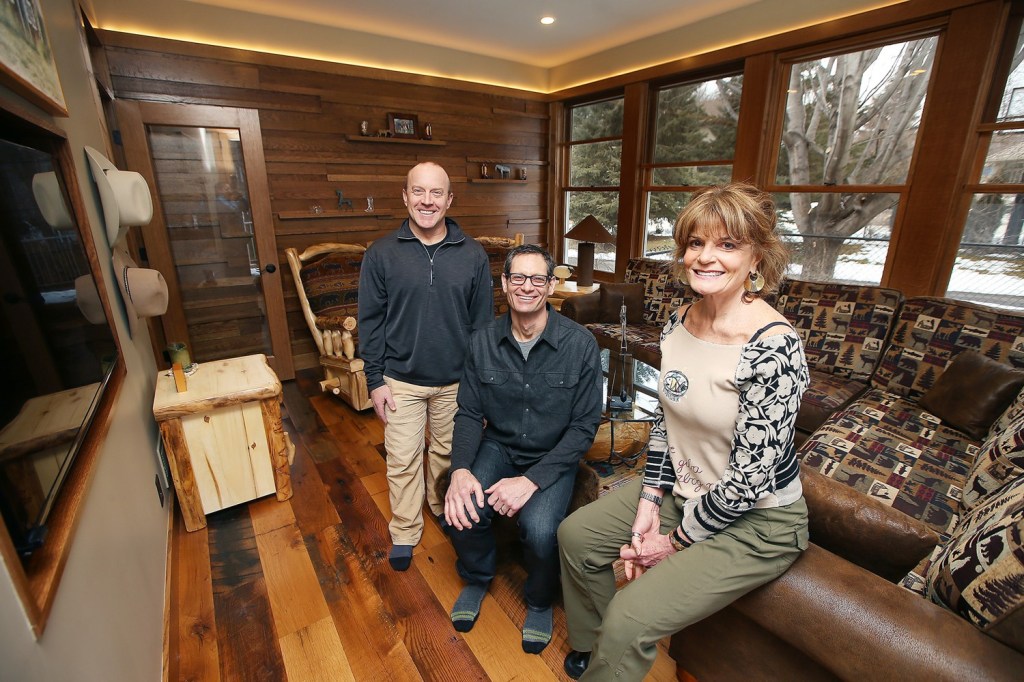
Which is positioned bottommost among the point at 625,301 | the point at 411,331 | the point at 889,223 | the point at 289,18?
the point at 625,301

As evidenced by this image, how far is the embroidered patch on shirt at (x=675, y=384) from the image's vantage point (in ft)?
3.84

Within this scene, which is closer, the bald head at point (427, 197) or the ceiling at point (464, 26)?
the bald head at point (427, 197)

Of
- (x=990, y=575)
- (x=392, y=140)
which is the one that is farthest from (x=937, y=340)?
(x=392, y=140)

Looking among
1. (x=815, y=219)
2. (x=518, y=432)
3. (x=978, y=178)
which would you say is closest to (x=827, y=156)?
(x=815, y=219)

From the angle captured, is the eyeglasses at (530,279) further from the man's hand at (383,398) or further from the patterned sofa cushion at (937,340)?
the patterned sofa cushion at (937,340)

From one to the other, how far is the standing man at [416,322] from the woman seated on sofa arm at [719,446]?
83cm

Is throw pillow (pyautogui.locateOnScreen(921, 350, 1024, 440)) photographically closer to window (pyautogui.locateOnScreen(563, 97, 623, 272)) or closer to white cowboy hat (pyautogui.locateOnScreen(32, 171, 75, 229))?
window (pyautogui.locateOnScreen(563, 97, 623, 272))

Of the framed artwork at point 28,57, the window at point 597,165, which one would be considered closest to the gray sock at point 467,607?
the framed artwork at point 28,57

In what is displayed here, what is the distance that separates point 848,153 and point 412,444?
3402mm

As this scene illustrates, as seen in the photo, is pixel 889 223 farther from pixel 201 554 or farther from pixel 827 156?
pixel 201 554

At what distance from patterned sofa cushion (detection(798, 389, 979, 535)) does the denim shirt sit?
1.09 metres

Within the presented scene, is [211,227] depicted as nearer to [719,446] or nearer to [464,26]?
[464,26]

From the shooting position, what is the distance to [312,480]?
2.41 m

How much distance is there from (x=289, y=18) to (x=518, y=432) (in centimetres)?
373
